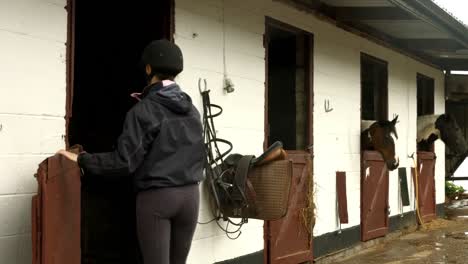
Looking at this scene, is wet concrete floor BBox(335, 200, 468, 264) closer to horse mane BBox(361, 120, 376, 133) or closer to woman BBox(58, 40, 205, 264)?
horse mane BBox(361, 120, 376, 133)

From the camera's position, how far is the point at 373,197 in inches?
262

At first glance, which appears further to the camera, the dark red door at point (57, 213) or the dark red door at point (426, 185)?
the dark red door at point (426, 185)

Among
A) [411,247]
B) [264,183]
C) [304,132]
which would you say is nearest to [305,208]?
[304,132]

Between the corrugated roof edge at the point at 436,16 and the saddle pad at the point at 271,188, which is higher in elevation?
the corrugated roof edge at the point at 436,16

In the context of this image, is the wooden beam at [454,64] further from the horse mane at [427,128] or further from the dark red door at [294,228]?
the dark red door at [294,228]

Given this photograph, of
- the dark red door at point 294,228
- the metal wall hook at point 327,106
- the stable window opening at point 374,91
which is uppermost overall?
the stable window opening at point 374,91

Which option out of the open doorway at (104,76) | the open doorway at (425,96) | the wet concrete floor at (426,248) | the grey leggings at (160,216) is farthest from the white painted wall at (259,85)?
the open doorway at (425,96)

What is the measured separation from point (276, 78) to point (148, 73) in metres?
3.08

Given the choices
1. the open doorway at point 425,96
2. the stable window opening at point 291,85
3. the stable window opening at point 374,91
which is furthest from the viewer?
the open doorway at point 425,96

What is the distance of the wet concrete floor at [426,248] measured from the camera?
19.5ft

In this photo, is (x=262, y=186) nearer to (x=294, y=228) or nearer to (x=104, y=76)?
(x=104, y=76)

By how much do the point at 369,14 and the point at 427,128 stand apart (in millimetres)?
3281

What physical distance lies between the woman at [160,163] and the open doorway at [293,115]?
2.36m

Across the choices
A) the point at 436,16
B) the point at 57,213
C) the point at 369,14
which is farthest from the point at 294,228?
the point at 57,213
